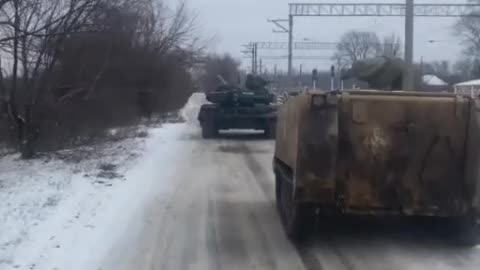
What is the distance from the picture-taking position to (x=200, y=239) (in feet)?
32.2

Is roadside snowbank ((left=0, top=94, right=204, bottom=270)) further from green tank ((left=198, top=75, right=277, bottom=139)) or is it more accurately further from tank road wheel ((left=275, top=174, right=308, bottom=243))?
green tank ((left=198, top=75, right=277, bottom=139))

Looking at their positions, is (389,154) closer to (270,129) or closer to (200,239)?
(200,239)

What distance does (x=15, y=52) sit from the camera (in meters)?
18.1

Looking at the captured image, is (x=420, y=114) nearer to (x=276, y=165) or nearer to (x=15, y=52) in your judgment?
(x=276, y=165)

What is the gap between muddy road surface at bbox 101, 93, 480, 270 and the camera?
859 cm

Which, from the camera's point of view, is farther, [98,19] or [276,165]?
[98,19]

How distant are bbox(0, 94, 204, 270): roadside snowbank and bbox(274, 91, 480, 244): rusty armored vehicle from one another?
97.0 inches

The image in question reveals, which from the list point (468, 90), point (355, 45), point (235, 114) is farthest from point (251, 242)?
point (355, 45)

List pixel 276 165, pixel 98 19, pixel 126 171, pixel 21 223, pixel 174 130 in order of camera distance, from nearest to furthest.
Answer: pixel 21 223
pixel 276 165
pixel 126 171
pixel 98 19
pixel 174 130

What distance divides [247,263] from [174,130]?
24.9 meters

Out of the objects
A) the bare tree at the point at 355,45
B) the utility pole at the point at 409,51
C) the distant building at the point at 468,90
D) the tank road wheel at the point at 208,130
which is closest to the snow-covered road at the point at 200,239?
the distant building at the point at 468,90

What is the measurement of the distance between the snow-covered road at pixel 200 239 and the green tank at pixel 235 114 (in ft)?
44.9

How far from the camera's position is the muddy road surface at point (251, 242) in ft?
28.2

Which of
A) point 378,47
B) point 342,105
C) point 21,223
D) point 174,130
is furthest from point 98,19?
point 378,47
